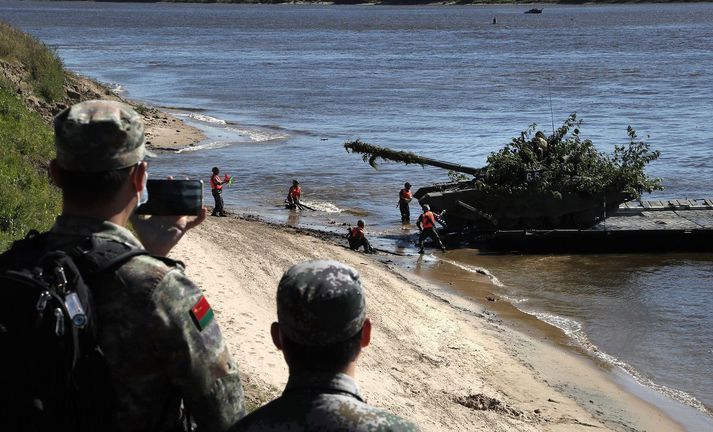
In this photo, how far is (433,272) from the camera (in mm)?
22219

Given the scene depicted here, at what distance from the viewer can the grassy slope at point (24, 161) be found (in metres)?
12.3

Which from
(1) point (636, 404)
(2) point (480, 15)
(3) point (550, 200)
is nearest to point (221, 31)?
(2) point (480, 15)

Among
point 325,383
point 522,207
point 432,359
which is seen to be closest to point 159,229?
point 325,383

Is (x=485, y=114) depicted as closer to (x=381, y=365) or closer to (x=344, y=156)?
(x=344, y=156)

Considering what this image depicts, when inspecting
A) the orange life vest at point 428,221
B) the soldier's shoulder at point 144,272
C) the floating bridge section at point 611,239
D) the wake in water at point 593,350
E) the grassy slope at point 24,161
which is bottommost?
the wake in water at point 593,350

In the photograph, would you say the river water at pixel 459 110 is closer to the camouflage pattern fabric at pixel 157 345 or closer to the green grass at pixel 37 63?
the green grass at pixel 37 63

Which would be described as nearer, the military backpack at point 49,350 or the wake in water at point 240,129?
the military backpack at point 49,350

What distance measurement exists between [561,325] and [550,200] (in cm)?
682

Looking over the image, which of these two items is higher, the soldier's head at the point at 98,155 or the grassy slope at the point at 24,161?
the soldier's head at the point at 98,155

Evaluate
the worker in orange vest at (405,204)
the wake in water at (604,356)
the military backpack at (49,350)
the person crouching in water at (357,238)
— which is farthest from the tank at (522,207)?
the military backpack at (49,350)

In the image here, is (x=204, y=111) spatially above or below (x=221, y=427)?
below

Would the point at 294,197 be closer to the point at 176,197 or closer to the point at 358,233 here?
the point at 358,233

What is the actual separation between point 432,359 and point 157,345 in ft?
35.7

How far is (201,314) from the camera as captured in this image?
10.7 feet
